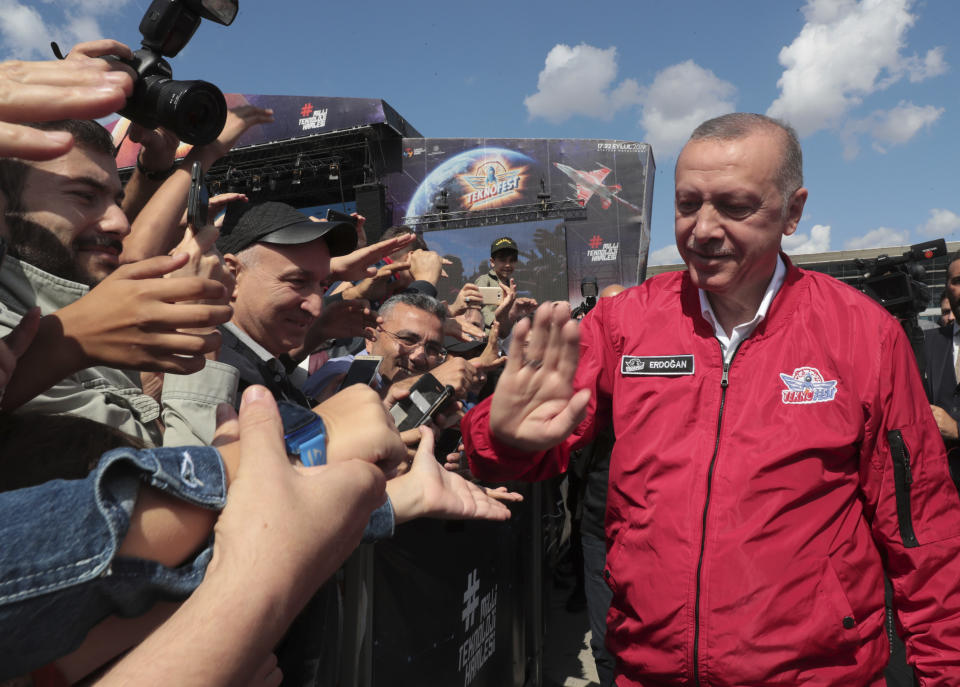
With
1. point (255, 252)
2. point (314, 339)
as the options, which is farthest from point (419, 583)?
point (255, 252)

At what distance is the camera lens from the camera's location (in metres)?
1.59

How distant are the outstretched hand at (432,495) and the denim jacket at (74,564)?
1.99 ft

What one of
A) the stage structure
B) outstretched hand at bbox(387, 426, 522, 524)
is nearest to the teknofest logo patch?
outstretched hand at bbox(387, 426, 522, 524)

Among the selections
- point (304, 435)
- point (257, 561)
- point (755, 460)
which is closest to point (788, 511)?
point (755, 460)

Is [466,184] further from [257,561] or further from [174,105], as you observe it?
[257,561]

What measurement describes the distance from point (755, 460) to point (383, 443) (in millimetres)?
1012

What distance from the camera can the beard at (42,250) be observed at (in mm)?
1359

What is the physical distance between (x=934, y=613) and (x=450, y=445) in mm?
1670

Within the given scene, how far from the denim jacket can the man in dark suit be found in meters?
3.82

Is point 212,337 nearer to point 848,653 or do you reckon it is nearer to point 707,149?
point 707,149

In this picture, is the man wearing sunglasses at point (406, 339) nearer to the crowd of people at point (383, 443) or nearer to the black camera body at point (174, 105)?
the crowd of people at point (383, 443)

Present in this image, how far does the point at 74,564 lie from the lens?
0.58 meters

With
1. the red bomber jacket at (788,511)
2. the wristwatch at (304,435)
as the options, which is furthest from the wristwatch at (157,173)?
the wristwatch at (304,435)

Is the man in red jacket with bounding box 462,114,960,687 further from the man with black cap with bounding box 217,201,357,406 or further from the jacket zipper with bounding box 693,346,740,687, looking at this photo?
the man with black cap with bounding box 217,201,357,406
